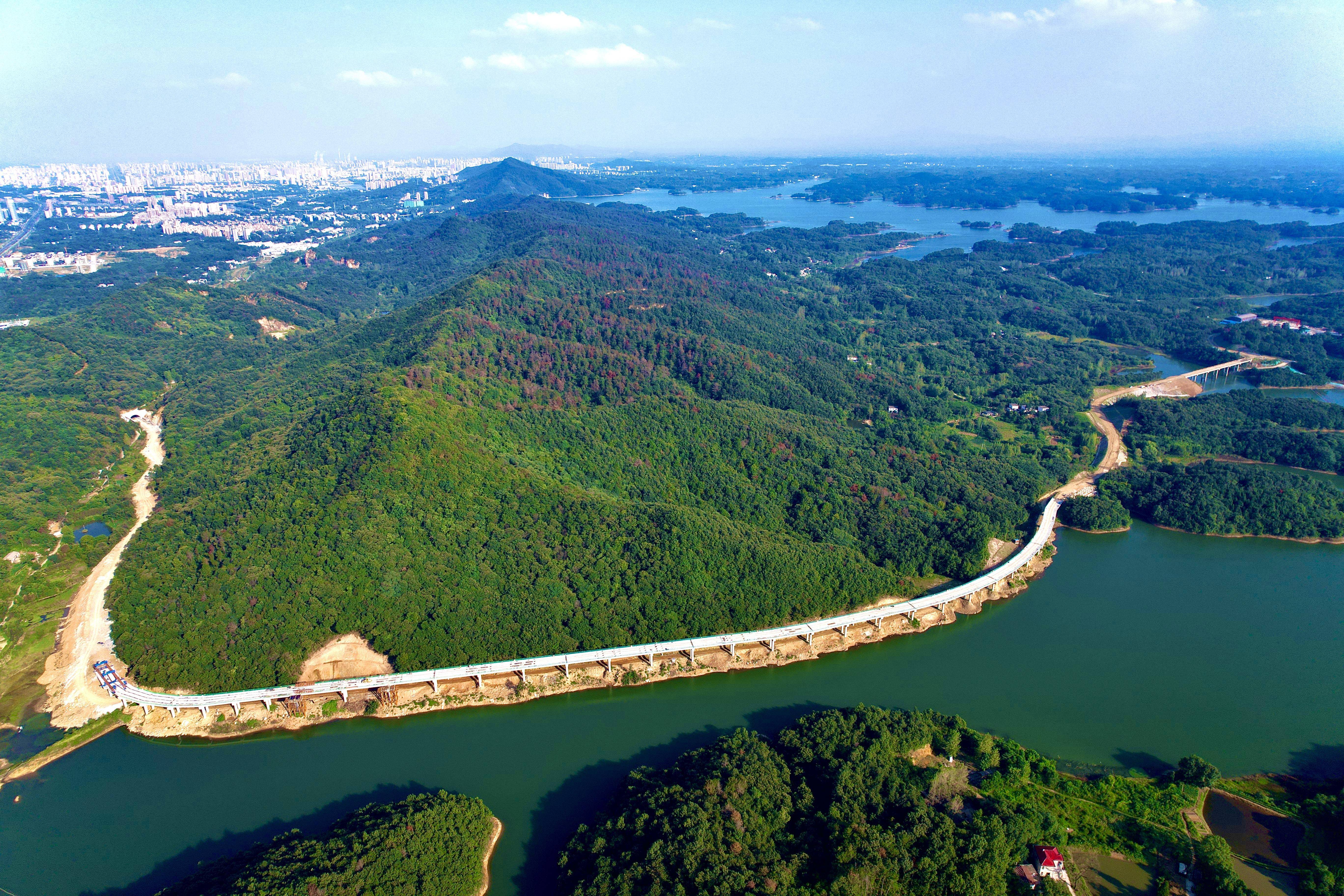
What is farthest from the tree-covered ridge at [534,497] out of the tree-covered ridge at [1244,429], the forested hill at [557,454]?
the tree-covered ridge at [1244,429]

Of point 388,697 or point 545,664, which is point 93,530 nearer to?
point 388,697

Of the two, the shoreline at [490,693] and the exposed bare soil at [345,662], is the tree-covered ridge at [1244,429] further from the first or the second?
the exposed bare soil at [345,662]

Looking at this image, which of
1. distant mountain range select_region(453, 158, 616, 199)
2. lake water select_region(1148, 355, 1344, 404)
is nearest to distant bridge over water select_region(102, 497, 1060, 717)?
lake water select_region(1148, 355, 1344, 404)

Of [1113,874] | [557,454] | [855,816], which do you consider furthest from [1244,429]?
[557,454]

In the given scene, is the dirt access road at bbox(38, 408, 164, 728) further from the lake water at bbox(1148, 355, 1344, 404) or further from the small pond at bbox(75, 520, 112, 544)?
the lake water at bbox(1148, 355, 1344, 404)

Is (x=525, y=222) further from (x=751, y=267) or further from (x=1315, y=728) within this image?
(x=1315, y=728)

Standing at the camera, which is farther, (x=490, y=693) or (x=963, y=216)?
(x=963, y=216)

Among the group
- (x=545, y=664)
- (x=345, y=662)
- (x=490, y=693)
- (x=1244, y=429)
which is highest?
(x=1244, y=429)
